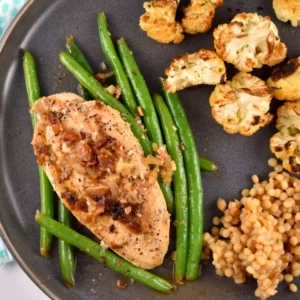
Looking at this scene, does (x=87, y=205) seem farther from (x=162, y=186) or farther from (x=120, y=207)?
(x=162, y=186)

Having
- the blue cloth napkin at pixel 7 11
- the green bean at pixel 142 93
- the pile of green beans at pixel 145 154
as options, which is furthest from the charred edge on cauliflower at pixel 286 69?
the blue cloth napkin at pixel 7 11

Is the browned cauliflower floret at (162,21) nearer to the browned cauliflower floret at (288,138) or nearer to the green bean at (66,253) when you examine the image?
the browned cauliflower floret at (288,138)

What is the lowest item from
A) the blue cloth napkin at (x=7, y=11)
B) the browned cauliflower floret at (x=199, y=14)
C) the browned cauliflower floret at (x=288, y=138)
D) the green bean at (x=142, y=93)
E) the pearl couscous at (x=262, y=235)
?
the pearl couscous at (x=262, y=235)

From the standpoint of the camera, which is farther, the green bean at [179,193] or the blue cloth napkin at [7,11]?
the blue cloth napkin at [7,11]

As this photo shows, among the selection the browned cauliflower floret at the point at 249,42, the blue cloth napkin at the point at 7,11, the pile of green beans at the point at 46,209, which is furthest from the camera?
the blue cloth napkin at the point at 7,11

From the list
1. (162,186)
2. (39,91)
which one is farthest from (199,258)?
(39,91)

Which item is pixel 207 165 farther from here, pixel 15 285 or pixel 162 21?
pixel 15 285
